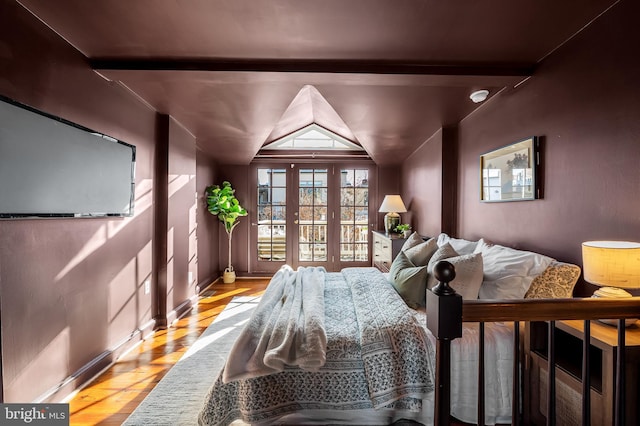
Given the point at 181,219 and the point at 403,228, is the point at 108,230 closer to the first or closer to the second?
the point at 181,219

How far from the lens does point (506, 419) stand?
1746 millimetres

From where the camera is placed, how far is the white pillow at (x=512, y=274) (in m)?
1.83

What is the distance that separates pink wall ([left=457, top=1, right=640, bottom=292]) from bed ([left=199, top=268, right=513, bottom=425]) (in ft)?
2.69

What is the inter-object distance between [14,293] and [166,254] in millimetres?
1566

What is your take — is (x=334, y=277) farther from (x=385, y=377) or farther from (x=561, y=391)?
(x=561, y=391)

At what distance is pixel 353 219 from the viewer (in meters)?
5.73

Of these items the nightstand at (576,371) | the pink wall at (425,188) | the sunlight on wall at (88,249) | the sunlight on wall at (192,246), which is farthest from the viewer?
the sunlight on wall at (192,246)

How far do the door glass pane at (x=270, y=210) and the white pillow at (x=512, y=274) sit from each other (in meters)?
4.14

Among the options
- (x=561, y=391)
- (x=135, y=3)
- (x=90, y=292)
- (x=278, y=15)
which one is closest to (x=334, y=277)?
(x=561, y=391)

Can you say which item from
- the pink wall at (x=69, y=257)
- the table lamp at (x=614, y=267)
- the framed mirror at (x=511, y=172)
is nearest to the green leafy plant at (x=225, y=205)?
the pink wall at (x=69, y=257)

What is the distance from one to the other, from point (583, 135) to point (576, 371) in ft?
4.43

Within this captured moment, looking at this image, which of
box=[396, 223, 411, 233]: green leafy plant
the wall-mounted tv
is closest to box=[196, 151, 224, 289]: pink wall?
the wall-mounted tv

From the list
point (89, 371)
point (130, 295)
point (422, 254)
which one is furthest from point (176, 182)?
point (422, 254)

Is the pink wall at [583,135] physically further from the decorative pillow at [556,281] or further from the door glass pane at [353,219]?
the door glass pane at [353,219]
